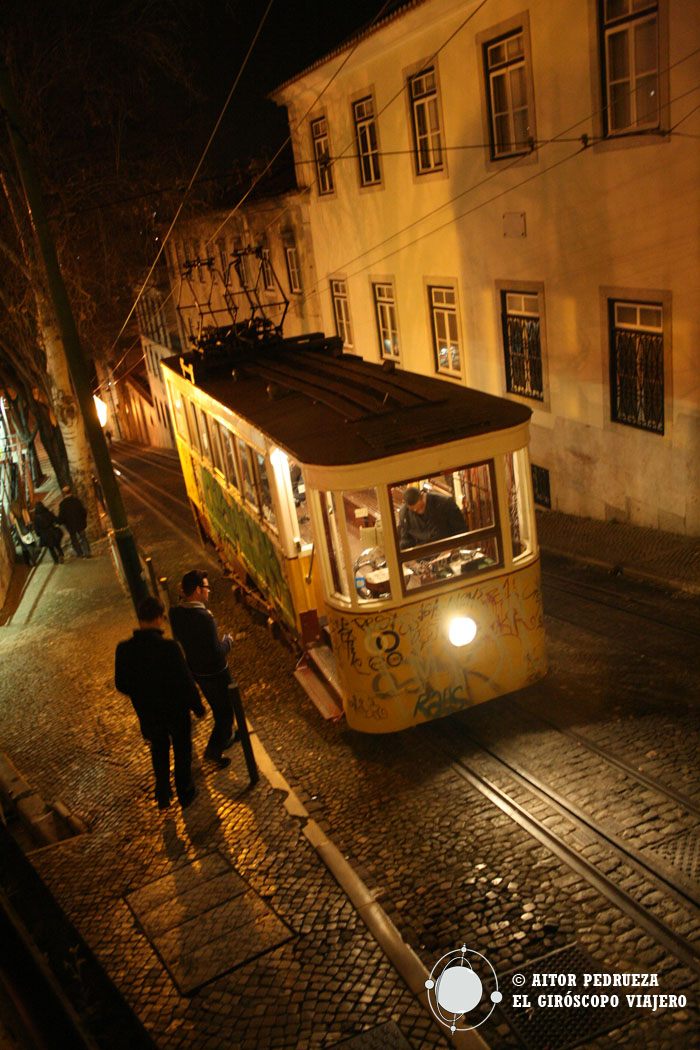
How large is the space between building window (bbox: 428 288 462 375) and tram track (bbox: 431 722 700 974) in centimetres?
1035

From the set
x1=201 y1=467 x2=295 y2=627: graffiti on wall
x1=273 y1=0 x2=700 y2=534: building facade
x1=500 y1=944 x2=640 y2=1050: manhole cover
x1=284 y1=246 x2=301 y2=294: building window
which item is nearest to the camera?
x1=500 y1=944 x2=640 y2=1050: manhole cover

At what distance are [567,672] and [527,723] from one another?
36.9 inches

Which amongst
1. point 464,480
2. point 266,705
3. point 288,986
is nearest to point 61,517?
point 266,705

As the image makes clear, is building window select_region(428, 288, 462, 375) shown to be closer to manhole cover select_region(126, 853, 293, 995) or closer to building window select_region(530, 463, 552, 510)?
building window select_region(530, 463, 552, 510)

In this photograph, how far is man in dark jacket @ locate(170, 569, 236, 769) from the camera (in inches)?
266

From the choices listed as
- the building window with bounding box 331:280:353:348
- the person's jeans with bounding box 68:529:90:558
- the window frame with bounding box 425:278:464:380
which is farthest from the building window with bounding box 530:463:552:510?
the person's jeans with bounding box 68:529:90:558

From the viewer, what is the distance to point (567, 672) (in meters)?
7.74

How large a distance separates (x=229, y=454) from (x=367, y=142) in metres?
10.4

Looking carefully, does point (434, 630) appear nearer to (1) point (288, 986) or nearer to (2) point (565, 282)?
(1) point (288, 986)

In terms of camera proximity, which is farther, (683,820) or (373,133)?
(373,133)

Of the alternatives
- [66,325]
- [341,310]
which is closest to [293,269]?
[341,310]

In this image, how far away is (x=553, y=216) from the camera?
12227mm

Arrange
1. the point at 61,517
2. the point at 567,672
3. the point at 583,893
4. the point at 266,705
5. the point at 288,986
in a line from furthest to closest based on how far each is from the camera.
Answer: the point at 61,517
the point at 266,705
the point at 567,672
the point at 583,893
the point at 288,986

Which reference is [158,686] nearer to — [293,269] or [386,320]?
[386,320]
